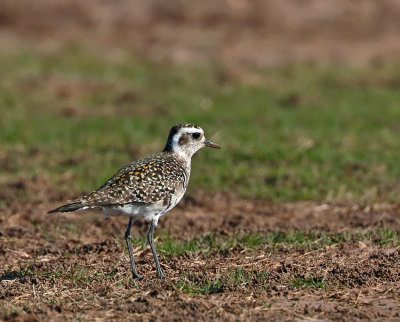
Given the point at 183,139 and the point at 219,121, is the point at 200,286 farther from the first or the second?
the point at 219,121

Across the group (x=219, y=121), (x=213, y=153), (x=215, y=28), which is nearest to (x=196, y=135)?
(x=213, y=153)

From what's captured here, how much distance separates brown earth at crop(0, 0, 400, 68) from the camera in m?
24.4

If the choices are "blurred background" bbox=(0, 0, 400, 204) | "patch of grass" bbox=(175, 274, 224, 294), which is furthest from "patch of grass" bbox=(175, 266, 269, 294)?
"blurred background" bbox=(0, 0, 400, 204)

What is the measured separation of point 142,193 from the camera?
25.1 feet

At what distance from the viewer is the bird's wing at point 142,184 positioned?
754cm

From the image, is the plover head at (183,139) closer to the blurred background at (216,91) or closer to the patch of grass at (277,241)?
the patch of grass at (277,241)

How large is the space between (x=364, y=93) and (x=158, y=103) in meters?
5.05

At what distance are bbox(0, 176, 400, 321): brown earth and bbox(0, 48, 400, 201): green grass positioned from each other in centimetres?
211

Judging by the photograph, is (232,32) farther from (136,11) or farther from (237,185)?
(237,185)

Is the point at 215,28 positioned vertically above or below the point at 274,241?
above

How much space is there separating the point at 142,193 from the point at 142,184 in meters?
0.11

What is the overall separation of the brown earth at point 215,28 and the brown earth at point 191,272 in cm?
1401

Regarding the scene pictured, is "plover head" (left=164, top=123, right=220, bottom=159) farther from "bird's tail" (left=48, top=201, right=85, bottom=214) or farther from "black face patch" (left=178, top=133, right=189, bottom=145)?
"bird's tail" (left=48, top=201, right=85, bottom=214)

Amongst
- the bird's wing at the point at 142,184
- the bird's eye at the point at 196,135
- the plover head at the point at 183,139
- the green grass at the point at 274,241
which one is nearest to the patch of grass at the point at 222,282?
the bird's wing at the point at 142,184
